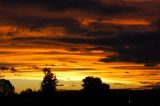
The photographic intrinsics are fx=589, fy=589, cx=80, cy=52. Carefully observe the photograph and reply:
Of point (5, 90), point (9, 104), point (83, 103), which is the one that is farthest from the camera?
point (5, 90)

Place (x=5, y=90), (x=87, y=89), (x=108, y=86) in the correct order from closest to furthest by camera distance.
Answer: (x=5, y=90)
(x=87, y=89)
(x=108, y=86)

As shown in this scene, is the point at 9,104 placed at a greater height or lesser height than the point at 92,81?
lesser

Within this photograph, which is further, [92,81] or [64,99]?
[92,81]

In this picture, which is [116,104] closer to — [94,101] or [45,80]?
[94,101]

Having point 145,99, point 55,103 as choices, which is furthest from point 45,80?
point 55,103

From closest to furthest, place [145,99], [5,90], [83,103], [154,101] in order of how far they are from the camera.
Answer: [83,103]
[154,101]
[145,99]
[5,90]

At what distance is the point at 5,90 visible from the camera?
6412 inches

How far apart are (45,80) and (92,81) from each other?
19585mm

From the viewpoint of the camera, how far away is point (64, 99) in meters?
123

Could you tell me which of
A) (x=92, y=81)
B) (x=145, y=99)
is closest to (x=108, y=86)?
(x=92, y=81)

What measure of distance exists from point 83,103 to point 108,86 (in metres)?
69.6

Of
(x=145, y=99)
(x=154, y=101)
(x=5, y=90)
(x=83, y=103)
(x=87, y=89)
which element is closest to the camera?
(x=83, y=103)

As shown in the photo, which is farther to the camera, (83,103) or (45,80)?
(45,80)

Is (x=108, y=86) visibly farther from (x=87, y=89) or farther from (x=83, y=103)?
(x=83, y=103)
